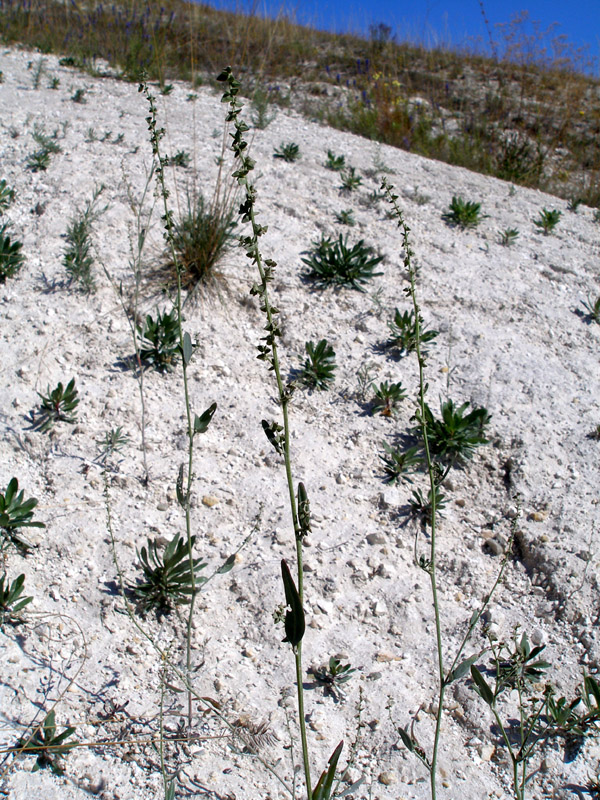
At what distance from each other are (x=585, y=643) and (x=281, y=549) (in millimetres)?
1430

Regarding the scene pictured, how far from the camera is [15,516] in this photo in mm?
2508

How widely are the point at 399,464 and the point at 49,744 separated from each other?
2050 mm

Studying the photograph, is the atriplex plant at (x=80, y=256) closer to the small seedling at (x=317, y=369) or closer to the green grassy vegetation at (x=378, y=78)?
the small seedling at (x=317, y=369)

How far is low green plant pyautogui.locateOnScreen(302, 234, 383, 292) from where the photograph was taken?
13.9 ft

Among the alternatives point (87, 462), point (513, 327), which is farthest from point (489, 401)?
point (87, 462)

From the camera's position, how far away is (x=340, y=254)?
14.1 feet

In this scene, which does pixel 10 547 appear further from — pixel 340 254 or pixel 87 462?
pixel 340 254

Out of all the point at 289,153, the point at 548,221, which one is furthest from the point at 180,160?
the point at 548,221

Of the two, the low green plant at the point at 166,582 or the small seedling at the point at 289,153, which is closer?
the low green plant at the point at 166,582

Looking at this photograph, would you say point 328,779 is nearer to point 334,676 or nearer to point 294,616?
point 294,616

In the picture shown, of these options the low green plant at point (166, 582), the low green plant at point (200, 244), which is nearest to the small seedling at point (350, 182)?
the low green plant at point (200, 244)

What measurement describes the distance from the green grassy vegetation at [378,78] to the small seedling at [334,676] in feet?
20.4

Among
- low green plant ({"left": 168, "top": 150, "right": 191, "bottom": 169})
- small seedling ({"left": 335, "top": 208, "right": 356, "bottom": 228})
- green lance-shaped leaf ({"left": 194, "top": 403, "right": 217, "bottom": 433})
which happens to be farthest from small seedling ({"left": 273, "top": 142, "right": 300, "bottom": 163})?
green lance-shaped leaf ({"left": 194, "top": 403, "right": 217, "bottom": 433})

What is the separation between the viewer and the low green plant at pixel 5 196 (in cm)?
421
